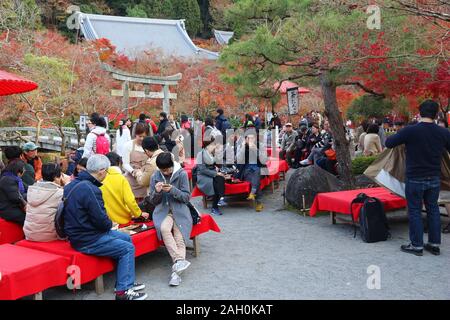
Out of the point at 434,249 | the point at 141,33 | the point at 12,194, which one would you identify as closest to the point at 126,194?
the point at 12,194

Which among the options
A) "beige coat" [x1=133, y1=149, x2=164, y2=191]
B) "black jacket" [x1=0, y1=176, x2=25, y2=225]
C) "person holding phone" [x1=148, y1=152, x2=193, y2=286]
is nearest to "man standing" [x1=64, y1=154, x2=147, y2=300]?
"person holding phone" [x1=148, y1=152, x2=193, y2=286]

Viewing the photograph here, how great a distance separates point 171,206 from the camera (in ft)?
15.9

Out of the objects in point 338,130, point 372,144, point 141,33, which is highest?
point 141,33

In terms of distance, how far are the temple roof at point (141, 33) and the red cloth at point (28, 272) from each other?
80.3ft

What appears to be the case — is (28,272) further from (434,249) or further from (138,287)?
(434,249)

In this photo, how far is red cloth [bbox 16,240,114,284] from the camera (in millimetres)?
3955

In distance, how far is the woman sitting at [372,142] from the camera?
9070 mm

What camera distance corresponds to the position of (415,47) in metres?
6.48

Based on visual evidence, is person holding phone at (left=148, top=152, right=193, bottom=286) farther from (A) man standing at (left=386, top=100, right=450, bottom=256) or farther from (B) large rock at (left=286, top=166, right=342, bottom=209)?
(B) large rock at (left=286, top=166, right=342, bottom=209)

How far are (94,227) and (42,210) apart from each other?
654 millimetres

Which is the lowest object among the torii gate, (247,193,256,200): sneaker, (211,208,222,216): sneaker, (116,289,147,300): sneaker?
(116,289,147,300): sneaker

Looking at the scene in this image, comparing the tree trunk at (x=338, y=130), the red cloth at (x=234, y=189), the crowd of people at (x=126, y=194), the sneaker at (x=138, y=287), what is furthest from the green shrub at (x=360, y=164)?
the sneaker at (x=138, y=287)

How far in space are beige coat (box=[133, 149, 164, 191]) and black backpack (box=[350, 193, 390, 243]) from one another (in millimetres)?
2800

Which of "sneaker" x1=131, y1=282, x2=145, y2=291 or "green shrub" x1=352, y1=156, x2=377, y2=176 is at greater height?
"green shrub" x1=352, y1=156, x2=377, y2=176
